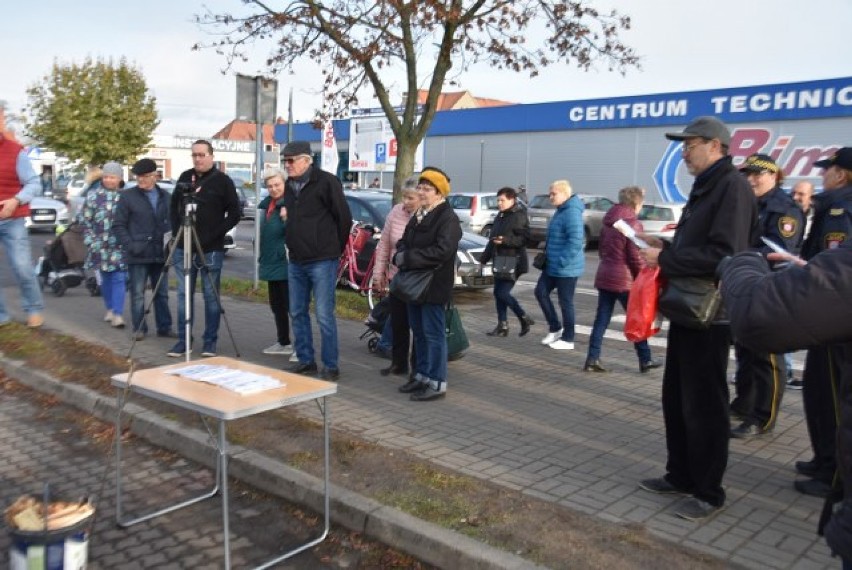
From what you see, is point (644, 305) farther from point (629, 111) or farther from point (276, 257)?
point (629, 111)

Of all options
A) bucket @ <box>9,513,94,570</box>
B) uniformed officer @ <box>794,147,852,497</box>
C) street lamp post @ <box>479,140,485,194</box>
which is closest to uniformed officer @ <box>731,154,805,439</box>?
uniformed officer @ <box>794,147,852,497</box>

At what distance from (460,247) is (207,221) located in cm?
561

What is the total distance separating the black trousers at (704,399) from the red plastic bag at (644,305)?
14cm

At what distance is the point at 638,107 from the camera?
29.7m

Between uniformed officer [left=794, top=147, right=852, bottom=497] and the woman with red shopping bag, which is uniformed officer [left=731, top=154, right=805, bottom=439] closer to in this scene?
uniformed officer [left=794, top=147, right=852, bottom=497]

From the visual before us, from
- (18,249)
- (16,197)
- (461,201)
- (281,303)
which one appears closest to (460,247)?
(281,303)

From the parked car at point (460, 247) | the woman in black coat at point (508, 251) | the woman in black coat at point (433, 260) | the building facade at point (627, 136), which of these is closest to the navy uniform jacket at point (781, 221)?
the woman in black coat at point (433, 260)

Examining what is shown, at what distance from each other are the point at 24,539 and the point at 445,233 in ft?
12.7

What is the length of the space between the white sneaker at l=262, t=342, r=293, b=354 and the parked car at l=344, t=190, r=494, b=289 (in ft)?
12.2

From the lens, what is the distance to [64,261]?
11344 mm

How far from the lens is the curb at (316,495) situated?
3.63 metres

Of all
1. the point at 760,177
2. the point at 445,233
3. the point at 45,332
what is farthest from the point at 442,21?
the point at 45,332

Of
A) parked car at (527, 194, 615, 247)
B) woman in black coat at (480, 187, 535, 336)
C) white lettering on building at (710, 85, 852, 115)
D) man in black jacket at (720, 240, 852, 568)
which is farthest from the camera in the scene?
white lettering on building at (710, 85, 852, 115)

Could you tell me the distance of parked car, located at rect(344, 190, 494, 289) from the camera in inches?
472
